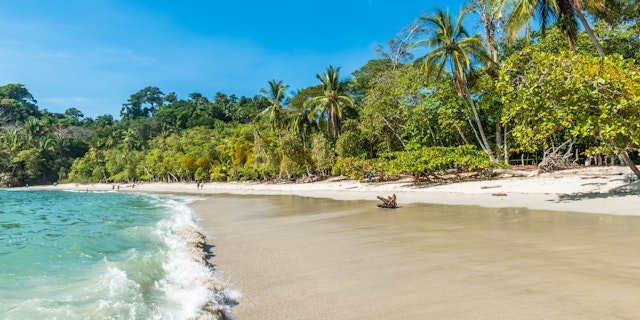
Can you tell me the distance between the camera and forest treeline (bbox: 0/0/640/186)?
10.2 m

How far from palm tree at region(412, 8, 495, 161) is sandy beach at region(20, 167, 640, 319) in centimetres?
1303

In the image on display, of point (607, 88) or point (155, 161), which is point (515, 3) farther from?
point (155, 161)

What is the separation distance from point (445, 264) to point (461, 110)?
22237mm

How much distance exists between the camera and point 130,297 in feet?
15.8

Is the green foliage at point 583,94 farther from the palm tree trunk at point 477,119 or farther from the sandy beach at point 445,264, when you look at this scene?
the palm tree trunk at point 477,119

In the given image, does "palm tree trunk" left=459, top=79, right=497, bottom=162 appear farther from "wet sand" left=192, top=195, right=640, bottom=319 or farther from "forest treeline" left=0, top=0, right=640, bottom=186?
"wet sand" left=192, top=195, right=640, bottom=319

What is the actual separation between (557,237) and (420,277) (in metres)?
3.79

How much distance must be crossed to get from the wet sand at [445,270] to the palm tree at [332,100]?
2503 cm

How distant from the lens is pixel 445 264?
5352 millimetres

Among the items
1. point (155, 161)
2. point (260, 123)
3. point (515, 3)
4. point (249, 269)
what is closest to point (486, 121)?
point (515, 3)

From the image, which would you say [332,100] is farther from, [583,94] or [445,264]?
[445,264]

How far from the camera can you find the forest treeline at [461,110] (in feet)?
33.4

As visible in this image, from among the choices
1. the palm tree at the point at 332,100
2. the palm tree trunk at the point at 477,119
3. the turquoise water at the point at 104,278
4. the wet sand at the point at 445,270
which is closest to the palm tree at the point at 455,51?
the palm tree trunk at the point at 477,119

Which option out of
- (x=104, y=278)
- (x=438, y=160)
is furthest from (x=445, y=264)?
(x=438, y=160)
